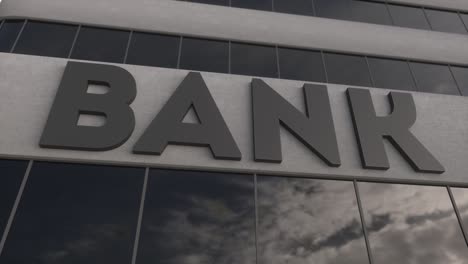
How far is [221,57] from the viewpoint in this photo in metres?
10.8

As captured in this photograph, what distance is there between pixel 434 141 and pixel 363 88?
258cm

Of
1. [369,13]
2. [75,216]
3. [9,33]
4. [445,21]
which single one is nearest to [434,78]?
[369,13]

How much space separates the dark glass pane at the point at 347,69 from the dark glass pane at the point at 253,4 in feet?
9.56

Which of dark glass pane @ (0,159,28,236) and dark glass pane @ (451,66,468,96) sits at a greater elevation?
dark glass pane @ (451,66,468,96)

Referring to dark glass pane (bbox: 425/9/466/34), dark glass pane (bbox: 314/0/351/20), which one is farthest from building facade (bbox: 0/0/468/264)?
dark glass pane (bbox: 425/9/466/34)

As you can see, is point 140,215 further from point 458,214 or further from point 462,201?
point 462,201

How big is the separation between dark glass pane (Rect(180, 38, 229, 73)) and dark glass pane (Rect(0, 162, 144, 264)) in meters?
4.04

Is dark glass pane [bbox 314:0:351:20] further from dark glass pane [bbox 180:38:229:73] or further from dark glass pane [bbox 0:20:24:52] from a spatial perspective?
dark glass pane [bbox 0:20:24:52]

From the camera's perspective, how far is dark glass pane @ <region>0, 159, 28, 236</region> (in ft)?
23.3

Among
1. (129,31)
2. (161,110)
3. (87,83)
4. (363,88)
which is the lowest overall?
(161,110)

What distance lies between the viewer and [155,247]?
7.04 metres

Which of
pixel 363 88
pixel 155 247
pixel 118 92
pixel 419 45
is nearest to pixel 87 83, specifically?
pixel 118 92

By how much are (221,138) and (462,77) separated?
954 centimetres

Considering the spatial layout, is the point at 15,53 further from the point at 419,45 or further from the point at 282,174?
the point at 419,45
